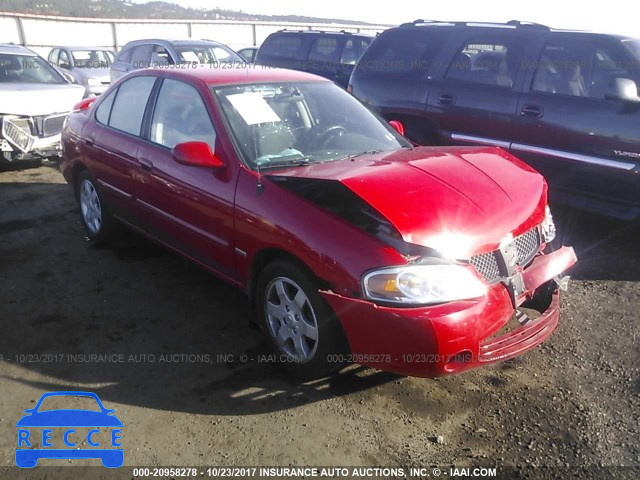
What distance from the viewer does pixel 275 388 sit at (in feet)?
10.3

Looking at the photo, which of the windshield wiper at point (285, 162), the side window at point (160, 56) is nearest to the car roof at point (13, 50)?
the side window at point (160, 56)

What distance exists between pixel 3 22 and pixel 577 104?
21629 mm

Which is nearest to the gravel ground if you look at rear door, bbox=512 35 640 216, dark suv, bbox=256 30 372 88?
rear door, bbox=512 35 640 216

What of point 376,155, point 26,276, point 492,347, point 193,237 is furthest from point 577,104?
point 26,276

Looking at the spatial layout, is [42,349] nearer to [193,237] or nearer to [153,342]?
[153,342]

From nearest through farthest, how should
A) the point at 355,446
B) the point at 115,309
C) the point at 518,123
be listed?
the point at 355,446 → the point at 115,309 → the point at 518,123

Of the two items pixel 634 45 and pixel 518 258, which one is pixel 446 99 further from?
pixel 518 258

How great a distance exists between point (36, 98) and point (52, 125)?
40 centimetres

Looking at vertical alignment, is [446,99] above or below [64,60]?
above

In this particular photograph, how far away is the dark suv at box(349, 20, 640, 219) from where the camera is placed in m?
4.93

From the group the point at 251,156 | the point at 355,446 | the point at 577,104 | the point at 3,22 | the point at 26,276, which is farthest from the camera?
the point at 3,22

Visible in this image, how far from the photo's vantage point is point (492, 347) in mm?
2785

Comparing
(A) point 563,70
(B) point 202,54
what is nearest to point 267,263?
(A) point 563,70

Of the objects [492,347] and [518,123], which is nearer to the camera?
[492,347]
